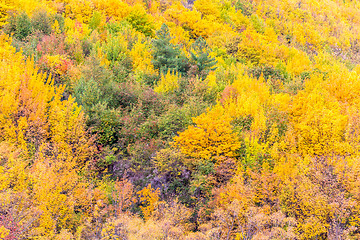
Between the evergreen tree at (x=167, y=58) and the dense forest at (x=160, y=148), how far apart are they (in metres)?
0.14

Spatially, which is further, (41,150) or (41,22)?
(41,22)

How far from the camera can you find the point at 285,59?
51.2 meters

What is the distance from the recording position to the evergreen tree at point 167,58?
34.1 m

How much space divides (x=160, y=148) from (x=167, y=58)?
14902mm

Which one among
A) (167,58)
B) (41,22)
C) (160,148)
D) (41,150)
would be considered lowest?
(41,150)

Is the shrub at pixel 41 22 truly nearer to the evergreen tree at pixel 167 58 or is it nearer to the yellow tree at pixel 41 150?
the yellow tree at pixel 41 150

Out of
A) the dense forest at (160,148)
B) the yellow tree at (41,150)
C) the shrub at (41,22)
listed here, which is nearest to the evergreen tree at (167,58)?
the dense forest at (160,148)

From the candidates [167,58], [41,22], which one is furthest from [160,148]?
[41,22]

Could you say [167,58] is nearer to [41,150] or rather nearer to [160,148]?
[160,148]

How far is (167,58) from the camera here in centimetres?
3481

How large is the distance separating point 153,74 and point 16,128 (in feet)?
52.6

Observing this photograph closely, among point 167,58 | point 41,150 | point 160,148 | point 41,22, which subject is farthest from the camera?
point 41,22

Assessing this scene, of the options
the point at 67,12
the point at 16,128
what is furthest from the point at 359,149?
the point at 67,12

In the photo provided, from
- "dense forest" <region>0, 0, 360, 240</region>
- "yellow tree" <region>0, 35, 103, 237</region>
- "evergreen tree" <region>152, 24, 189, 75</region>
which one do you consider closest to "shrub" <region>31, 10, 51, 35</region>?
"dense forest" <region>0, 0, 360, 240</region>
